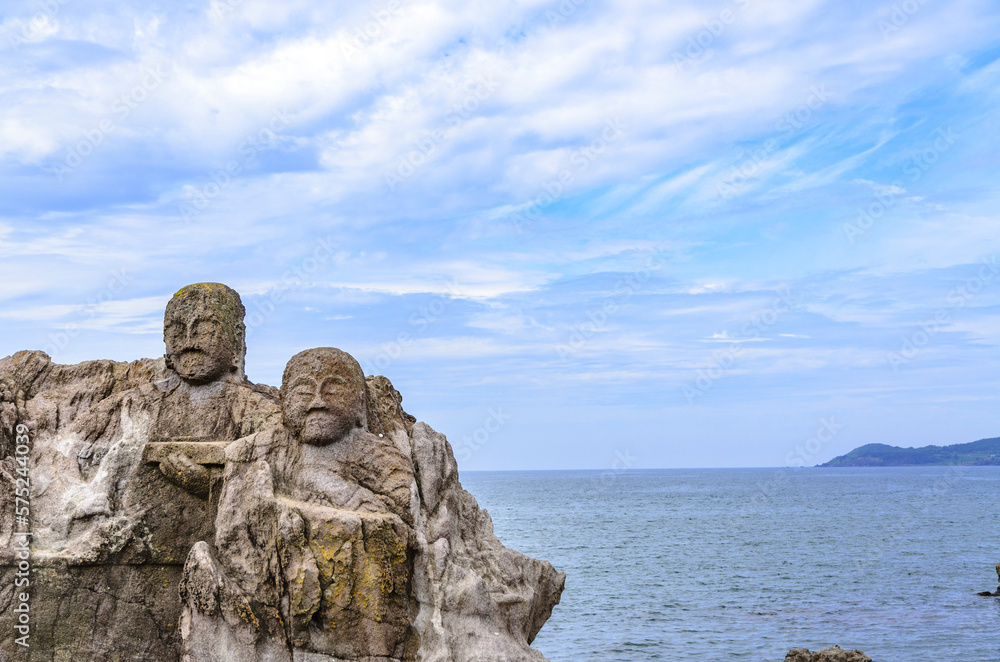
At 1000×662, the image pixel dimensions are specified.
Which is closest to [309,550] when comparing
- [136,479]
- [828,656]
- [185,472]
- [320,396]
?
[320,396]

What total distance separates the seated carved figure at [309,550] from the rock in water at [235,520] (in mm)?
17

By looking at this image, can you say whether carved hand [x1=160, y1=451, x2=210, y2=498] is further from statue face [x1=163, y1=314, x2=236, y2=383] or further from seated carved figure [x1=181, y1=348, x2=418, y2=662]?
statue face [x1=163, y1=314, x2=236, y2=383]

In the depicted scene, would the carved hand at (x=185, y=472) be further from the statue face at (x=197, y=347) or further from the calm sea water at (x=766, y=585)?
the calm sea water at (x=766, y=585)

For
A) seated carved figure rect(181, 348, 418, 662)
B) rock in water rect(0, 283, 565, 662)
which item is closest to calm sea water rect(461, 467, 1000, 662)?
rock in water rect(0, 283, 565, 662)

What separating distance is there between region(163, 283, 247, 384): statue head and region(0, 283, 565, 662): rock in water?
0.02 m

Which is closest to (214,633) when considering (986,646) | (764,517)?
(986,646)

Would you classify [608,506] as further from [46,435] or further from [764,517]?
[46,435]

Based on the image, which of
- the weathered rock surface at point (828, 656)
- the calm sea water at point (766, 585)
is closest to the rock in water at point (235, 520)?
the weathered rock surface at point (828, 656)

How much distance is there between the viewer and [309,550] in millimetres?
9688

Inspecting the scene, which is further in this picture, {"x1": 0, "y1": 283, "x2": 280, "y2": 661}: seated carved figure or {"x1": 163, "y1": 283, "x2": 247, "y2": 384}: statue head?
{"x1": 163, "y1": 283, "x2": 247, "y2": 384}: statue head

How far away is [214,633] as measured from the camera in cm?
983

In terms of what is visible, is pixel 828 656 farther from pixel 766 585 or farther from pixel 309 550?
pixel 766 585

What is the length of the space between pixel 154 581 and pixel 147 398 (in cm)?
226

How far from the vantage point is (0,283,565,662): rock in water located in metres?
9.72
